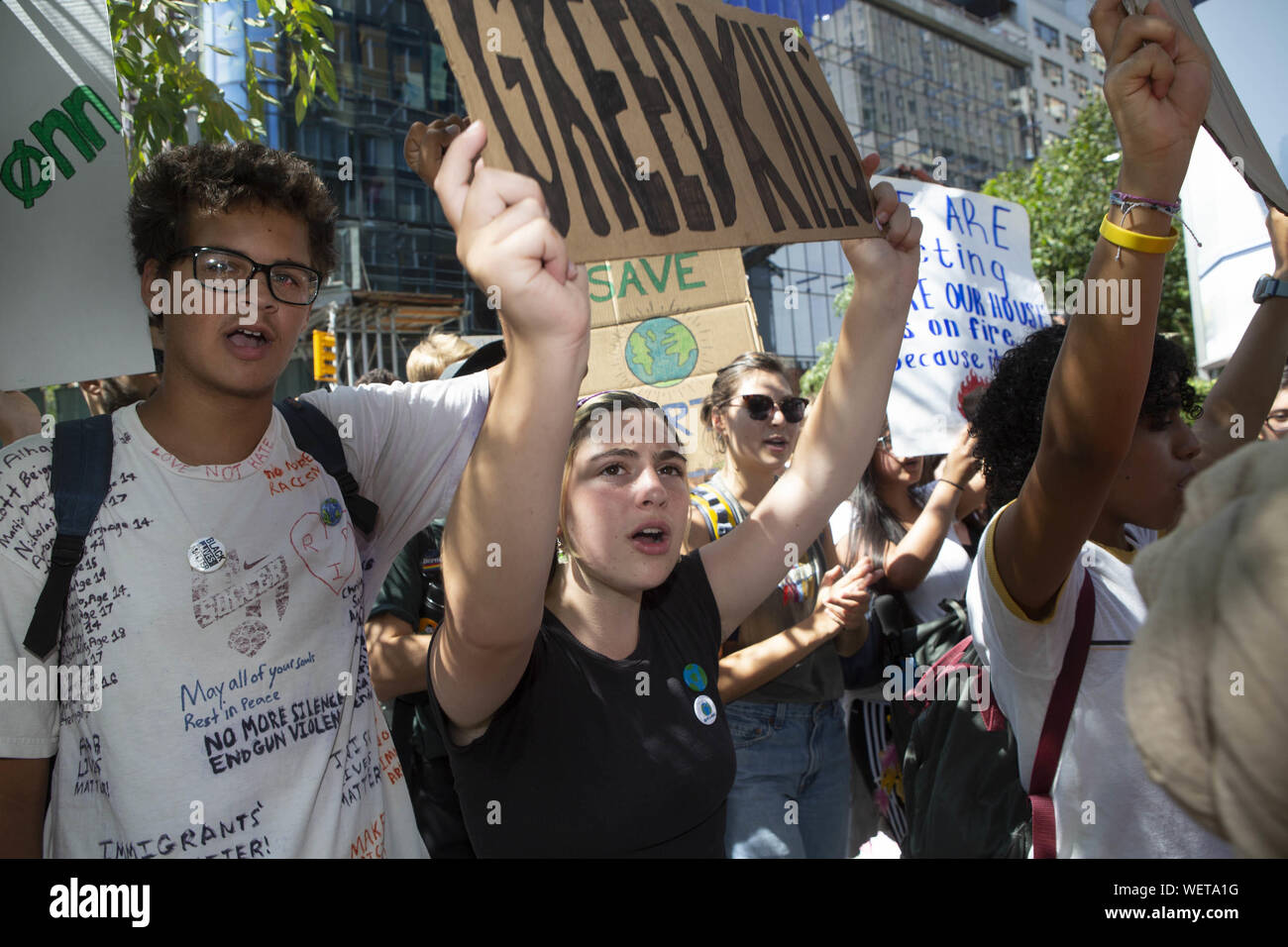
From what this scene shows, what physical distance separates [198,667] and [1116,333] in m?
1.47

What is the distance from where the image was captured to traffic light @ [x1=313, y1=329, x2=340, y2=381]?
11406mm

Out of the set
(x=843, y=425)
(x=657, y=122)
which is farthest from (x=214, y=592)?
(x=843, y=425)

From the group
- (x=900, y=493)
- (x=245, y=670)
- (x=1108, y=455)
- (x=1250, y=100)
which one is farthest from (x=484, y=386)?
(x=900, y=493)

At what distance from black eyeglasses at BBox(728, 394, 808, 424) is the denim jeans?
95 centimetres

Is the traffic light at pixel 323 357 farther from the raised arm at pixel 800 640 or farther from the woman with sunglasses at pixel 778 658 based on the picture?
Result: the raised arm at pixel 800 640

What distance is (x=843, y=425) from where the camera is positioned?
182 cm

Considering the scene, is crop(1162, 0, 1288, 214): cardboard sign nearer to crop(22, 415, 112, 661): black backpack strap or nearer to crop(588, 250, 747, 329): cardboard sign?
crop(22, 415, 112, 661): black backpack strap

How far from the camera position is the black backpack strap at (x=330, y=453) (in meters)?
1.64

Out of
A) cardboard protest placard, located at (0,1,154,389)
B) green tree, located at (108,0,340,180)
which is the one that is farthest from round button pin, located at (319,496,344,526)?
green tree, located at (108,0,340,180)

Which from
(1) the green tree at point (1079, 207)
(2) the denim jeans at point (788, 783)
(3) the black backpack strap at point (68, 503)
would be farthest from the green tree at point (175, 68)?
(1) the green tree at point (1079, 207)

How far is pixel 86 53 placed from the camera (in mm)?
1799

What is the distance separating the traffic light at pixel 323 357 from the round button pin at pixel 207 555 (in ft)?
34.2

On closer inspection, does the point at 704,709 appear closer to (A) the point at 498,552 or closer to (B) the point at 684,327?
(A) the point at 498,552
